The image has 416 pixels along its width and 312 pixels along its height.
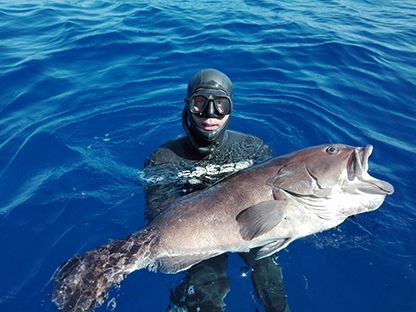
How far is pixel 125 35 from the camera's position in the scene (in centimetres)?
1213

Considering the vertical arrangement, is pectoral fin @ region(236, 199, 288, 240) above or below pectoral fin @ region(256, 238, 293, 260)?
above

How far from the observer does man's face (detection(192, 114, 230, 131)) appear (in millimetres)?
5027

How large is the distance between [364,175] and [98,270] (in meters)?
2.62

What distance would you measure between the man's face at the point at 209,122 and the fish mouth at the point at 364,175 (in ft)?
6.01

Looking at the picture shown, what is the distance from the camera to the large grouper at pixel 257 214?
378cm

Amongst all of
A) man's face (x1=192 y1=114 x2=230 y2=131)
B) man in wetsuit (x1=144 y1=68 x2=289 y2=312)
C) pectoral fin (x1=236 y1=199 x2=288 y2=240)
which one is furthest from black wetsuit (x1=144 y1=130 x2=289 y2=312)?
pectoral fin (x1=236 y1=199 x2=288 y2=240)

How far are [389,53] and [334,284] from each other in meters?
8.47

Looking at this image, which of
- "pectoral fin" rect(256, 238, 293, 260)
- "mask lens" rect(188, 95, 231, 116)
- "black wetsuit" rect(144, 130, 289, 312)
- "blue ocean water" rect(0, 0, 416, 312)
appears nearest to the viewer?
"pectoral fin" rect(256, 238, 293, 260)

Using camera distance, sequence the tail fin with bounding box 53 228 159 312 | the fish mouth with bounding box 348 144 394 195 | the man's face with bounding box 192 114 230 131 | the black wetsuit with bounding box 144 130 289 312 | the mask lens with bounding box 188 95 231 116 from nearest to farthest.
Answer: the tail fin with bounding box 53 228 159 312 → the fish mouth with bounding box 348 144 394 195 → the black wetsuit with bounding box 144 130 289 312 → the mask lens with bounding box 188 95 231 116 → the man's face with bounding box 192 114 230 131

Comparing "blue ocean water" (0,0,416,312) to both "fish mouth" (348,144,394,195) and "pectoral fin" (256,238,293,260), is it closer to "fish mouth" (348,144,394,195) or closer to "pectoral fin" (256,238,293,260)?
"pectoral fin" (256,238,293,260)

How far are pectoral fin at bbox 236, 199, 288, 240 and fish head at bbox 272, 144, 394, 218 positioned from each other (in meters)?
0.23

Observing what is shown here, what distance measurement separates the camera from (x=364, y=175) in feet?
12.4

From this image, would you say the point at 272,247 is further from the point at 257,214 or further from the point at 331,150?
the point at 331,150

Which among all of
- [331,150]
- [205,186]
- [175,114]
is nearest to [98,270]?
[205,186]
